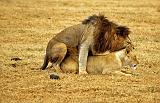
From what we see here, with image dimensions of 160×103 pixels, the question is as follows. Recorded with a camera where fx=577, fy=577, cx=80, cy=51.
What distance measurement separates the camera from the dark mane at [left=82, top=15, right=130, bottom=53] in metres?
10.6

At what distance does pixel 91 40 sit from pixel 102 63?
19.9 inches

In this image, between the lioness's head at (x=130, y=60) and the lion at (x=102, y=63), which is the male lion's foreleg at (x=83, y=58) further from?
the lioness's head at (x=130, y=60)

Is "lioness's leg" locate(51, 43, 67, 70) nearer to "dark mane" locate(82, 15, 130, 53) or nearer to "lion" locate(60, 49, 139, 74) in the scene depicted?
"lion" locate(60, 49, 139, 74)

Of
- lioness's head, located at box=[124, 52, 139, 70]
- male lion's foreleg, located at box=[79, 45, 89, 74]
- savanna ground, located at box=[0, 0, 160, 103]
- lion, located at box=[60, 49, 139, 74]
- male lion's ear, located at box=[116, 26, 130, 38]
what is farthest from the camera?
lioness's head, located at box=[124, 52, 139, 70]

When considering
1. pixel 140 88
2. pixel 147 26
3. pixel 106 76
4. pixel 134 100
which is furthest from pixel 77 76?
pixel 147 26

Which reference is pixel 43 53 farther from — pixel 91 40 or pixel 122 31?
pixel 122 31

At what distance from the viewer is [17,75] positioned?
10344 millimetres

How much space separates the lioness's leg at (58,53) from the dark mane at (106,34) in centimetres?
58

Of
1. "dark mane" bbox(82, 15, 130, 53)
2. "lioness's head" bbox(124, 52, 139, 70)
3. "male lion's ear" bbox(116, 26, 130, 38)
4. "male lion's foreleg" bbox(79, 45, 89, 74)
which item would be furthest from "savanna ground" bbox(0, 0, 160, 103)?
"male lion's ear" bbox(116, 26, 130, 38)

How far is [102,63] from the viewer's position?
10797mm

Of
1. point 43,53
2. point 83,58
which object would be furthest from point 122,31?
point 43,53

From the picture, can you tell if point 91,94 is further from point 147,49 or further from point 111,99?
point 147,49

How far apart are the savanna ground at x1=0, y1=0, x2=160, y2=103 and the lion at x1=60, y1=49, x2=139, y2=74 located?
365 mm

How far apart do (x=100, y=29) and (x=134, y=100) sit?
252 cm
